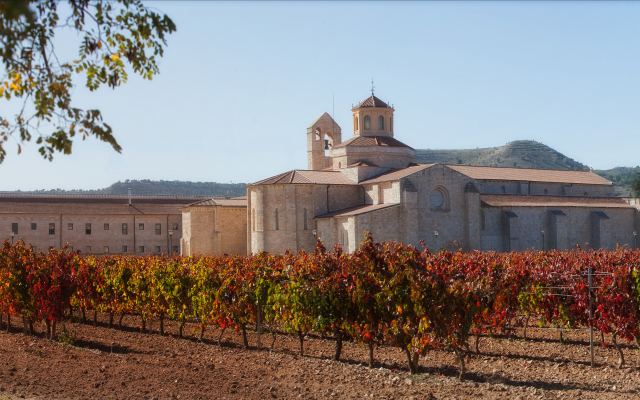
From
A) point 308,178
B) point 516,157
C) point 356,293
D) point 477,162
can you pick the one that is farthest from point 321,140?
point 516,157

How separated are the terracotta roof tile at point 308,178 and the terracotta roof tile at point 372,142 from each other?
3306 mm

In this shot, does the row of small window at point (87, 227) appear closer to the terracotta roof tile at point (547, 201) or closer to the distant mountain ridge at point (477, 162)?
the terracotta roof tile at point (547, 201)

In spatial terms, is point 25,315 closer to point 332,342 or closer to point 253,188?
point 332,342

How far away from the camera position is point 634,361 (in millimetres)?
11805

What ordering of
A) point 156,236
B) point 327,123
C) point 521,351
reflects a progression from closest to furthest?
point 521,351 → point 327,123 → point 156,236

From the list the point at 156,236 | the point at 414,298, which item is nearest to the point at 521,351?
the point at 414,298

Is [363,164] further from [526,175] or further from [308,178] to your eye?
[526,175]

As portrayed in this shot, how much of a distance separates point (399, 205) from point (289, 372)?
28.6 m

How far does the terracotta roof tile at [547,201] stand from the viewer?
44.2 metres

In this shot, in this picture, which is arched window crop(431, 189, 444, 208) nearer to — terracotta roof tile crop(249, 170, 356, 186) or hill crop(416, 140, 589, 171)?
terracotta roof tile crop(249, 170, 356, 186)

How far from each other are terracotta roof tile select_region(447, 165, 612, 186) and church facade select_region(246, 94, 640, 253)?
8.3 inches

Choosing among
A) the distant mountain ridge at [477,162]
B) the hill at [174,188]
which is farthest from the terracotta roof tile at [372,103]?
the distant mountain ridge at [477,162]

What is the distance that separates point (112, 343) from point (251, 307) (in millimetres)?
3429

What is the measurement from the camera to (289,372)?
1085 cm
